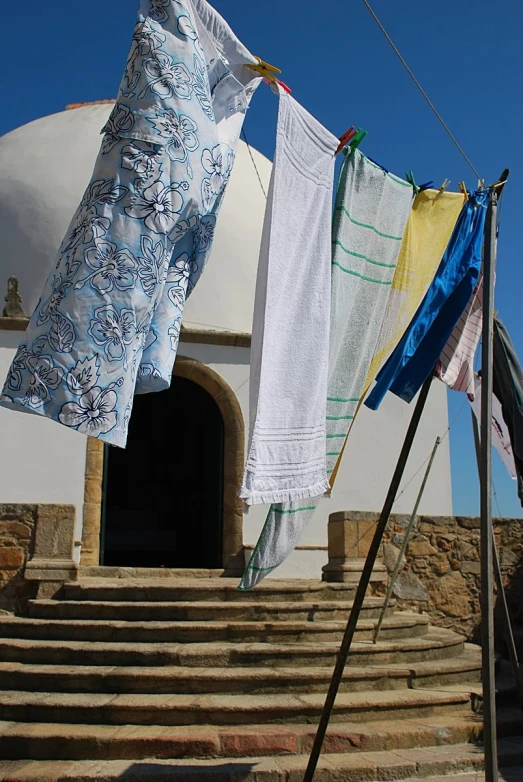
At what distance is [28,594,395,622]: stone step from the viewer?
6.33 meters

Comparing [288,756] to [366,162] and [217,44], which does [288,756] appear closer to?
[366,162]

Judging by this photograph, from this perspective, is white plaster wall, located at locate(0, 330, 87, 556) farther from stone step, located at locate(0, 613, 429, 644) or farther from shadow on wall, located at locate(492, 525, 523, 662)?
shadow on wall, located at locate(492, 525, 523, 662)

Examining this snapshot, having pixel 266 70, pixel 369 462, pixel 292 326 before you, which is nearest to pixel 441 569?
pixel 369 462

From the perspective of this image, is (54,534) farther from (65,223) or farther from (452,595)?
(65,223)

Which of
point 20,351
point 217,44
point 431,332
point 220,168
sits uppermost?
point 217,44

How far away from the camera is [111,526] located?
47.4ft

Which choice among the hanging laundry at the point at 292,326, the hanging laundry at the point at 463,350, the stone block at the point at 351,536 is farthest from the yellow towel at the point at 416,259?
the stone block at the point at 351,536

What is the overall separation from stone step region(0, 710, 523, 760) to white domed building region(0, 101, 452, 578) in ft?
12.4

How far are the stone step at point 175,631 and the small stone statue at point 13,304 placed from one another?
426 cm

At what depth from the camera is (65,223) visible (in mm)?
10422

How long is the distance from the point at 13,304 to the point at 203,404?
10.5 ft

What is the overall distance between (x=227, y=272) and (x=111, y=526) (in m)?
6.39

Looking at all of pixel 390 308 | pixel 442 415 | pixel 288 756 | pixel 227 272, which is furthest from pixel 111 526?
pixel 390 308

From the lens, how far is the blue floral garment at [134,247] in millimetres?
2641
